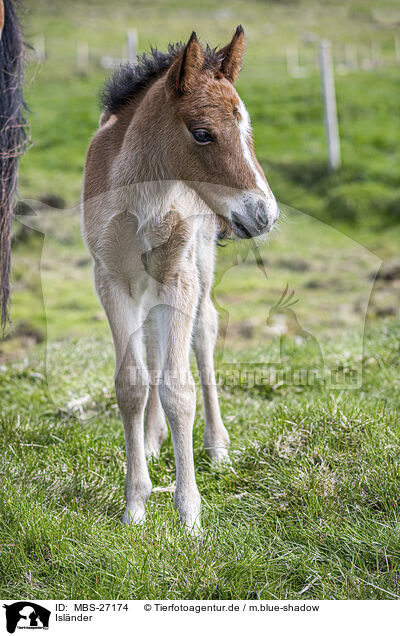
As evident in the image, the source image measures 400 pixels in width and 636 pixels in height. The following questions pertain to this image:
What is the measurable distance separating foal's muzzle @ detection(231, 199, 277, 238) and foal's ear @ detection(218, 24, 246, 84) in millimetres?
673

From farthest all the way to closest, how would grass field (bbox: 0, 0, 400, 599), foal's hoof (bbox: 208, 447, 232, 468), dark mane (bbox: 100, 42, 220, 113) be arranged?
foal's hoof (bbox: 208, 447, 232, 468) < dark mane (bbox: 100, 42, 220, 113) < grass field (bbox: 0, 0, 400, 599)

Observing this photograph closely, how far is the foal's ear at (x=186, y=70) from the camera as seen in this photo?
8.90 feet

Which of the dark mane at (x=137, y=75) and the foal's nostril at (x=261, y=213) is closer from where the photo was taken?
the foal's nostril at (x=261, y=213)

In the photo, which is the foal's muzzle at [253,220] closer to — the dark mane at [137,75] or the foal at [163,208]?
the foal at [163,208]

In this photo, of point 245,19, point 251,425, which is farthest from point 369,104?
point 251,425

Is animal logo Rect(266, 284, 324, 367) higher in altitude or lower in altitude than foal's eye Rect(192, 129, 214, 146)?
lower

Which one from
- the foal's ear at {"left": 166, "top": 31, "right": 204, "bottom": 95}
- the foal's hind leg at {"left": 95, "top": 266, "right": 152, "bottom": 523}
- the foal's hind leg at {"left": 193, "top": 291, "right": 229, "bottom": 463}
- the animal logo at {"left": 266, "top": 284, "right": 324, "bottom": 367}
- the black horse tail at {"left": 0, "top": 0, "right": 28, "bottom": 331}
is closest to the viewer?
the foal's ear at {"left": 166, "top": 31, "right": 204, "bottom": 95}

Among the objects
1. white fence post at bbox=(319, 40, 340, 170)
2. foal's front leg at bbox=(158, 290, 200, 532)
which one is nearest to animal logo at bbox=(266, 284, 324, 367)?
foal's front leg at bbox=(158, 290, 200, 532)
